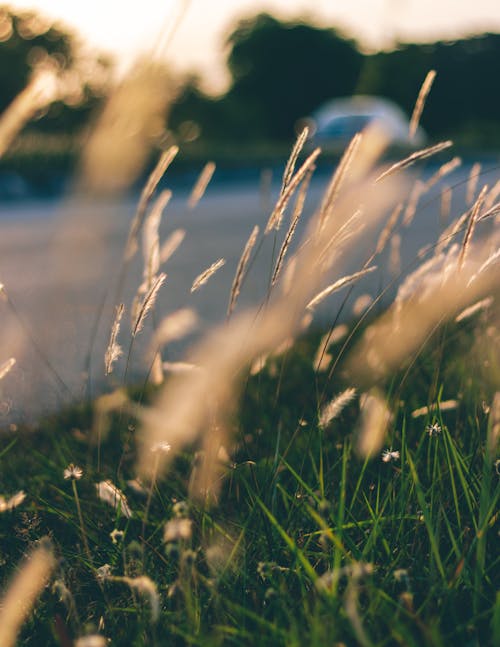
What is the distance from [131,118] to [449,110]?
29930mm

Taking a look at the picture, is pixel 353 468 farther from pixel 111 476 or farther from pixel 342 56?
pixel 342 56

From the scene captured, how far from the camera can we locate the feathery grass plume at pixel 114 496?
147 centimetres

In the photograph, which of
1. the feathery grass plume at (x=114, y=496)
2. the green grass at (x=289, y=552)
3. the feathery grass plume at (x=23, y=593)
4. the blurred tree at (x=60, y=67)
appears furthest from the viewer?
the blurred tree at (x=60, y=67)

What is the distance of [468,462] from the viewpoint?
5.29 ft

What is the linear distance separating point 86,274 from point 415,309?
127 inches

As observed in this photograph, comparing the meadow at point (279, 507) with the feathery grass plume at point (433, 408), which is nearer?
the meadow at point (279, 507)

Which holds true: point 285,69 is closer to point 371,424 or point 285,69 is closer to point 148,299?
point 371,424

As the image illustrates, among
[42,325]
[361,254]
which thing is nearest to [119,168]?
[361,254]

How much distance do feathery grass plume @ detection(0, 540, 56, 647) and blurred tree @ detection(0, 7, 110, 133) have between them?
18.0 metres

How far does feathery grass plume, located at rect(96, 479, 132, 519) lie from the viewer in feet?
4.82

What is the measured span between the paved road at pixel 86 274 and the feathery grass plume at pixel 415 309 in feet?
0.56

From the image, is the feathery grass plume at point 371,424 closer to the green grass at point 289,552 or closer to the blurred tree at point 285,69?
the green grass at point 289,552

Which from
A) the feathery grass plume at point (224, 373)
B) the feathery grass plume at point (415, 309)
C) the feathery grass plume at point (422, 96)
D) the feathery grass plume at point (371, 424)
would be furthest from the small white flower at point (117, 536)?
the feathery grass plume at point (422, 96)

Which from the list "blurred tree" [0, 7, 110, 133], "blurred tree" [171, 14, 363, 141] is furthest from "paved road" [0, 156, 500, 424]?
"blurred tree" [171, 14, 363, 141]
